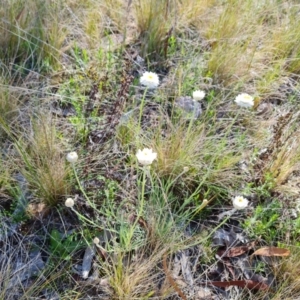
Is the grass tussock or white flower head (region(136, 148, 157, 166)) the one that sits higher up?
white flower head (region(136, 148, 157, 166))

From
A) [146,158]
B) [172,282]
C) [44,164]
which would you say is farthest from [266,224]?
[44,164]

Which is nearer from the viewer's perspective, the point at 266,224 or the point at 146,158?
the point at 146,158

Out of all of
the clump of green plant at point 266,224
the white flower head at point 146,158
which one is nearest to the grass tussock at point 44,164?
the white flower head at point 146,158

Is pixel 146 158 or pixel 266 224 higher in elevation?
pixel 146 158

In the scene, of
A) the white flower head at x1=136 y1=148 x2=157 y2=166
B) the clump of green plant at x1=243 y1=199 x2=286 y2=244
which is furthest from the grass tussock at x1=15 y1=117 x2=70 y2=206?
the clump of green plant at x1=243 y1=199 x2=286 y2=244

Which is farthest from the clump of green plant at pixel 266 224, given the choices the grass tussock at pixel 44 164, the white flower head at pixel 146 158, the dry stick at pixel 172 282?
the grass tussock at pixel 44 164

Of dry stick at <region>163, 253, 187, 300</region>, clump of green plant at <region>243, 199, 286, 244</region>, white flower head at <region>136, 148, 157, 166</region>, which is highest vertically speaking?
white flower head at <region>136, 148, 157, 166</region>

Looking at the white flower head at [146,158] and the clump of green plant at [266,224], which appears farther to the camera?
the clump of green plant at [266,224]

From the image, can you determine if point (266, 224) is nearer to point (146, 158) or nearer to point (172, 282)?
point (172, 282)

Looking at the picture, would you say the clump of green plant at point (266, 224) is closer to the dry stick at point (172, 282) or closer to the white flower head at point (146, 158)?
the dry stick at point (172, 282)

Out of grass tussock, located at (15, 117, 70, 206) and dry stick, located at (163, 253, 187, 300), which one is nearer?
dry stick, located at (163, 253, 187, 300)

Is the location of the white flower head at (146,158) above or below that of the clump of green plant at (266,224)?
above

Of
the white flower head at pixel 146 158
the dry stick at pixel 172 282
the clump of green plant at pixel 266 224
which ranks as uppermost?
the white flower head at pixel 146 158

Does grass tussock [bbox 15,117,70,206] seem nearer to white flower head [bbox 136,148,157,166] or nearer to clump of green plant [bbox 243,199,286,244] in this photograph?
white flower head [bbox 136,148,157,166]
